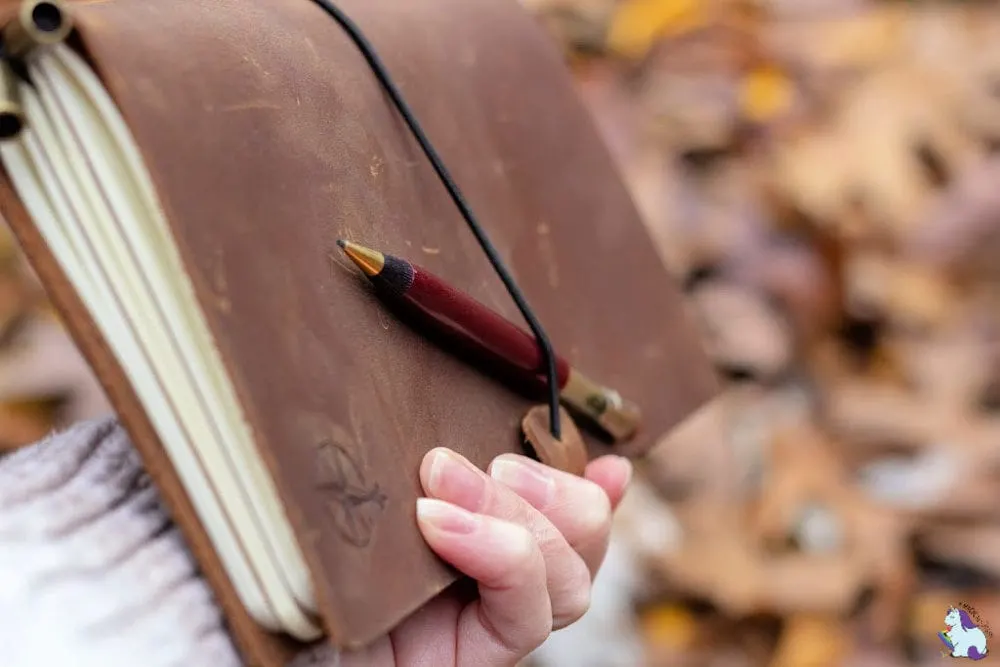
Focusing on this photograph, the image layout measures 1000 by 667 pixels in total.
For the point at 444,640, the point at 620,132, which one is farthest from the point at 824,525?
the point at 444,640

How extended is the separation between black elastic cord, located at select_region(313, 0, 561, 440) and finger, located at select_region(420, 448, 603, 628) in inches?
2.6

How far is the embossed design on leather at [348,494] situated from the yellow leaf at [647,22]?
1396 millimetres

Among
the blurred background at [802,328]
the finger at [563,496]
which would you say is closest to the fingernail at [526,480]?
the finger at [563,496]

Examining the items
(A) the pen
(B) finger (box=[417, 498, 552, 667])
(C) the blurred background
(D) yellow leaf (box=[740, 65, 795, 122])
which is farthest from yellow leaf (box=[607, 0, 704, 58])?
(B) finger (box=[417, 498, 552, 667])

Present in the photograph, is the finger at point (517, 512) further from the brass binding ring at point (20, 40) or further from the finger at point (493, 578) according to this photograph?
the brass binding ring at point (20, 40)

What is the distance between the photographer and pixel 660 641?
1.19m

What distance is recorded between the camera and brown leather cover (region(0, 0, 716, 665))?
1.33 feet

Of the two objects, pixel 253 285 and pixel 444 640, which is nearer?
pixel 253 285

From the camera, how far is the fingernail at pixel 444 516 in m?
0.46

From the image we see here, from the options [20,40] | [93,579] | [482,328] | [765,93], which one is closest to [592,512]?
[482,328]

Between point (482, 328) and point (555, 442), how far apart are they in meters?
0.09

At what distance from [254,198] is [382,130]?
0.13m

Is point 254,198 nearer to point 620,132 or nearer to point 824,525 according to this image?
point 824,525

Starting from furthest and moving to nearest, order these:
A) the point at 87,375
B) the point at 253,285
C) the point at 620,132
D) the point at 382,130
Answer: the point at 620,132
the point at 87,375
the point at 382,130
the point at 253,285
